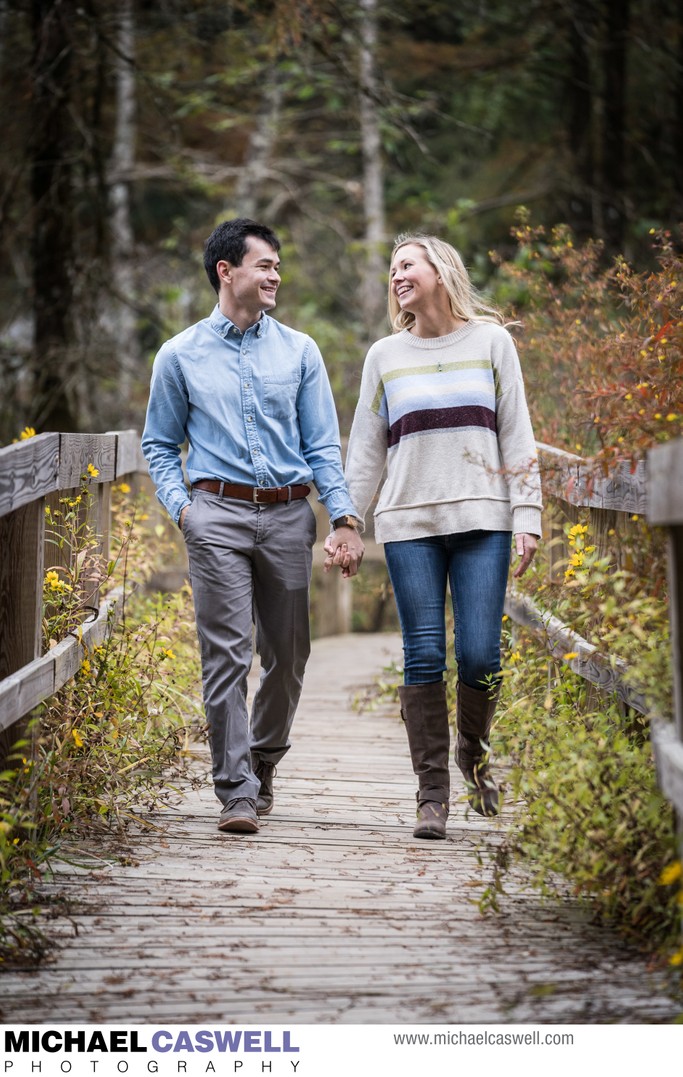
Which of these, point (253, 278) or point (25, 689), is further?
point (253, 278)

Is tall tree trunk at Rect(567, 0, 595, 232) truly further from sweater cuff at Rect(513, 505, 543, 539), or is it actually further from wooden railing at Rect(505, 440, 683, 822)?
sweater cuff at Rect(513, 505, 543, 539)

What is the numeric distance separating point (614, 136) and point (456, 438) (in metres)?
9.50

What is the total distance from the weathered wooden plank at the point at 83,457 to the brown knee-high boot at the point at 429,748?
1.33 meters

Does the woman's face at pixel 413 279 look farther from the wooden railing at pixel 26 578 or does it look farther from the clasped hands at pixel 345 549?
the wooden railing at pixel 26 578

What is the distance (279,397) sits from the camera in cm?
435

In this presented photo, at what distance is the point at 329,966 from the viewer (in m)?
2.96

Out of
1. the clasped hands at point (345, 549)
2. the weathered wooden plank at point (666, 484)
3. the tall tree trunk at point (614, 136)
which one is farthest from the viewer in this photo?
the tall tree trunk at point (614, 136)

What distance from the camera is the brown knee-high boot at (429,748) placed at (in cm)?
416

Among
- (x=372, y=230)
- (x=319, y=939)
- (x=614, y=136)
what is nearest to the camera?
(x=319, y=939)

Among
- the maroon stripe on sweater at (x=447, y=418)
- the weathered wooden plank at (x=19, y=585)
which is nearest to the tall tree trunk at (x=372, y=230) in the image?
the maroon stripe on sweater at (x=447, y=418)

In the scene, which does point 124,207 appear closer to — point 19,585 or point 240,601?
point 240,601

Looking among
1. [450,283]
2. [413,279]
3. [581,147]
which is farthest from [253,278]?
[581,147]
